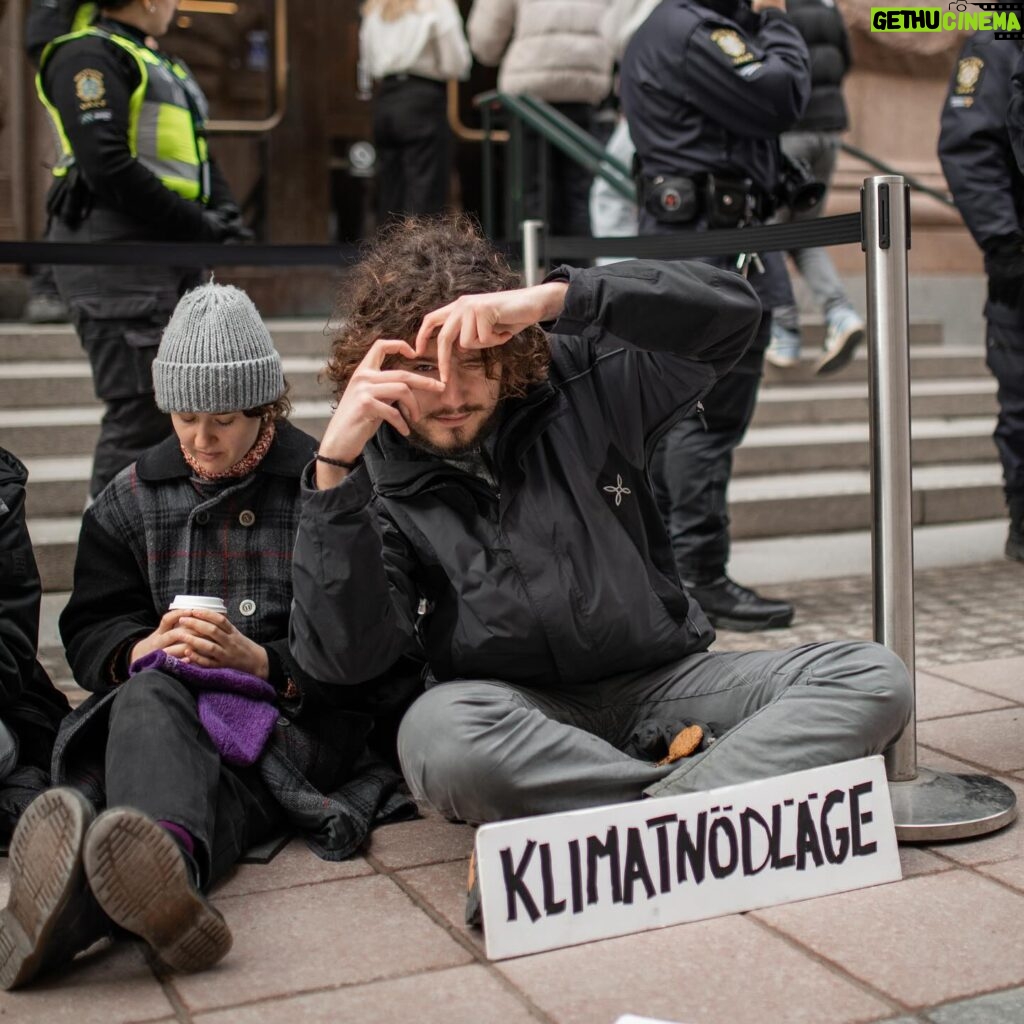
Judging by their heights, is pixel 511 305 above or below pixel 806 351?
above

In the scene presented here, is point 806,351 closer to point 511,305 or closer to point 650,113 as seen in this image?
point 650,113

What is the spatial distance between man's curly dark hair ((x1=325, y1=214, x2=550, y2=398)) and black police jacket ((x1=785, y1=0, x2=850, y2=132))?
4.05m

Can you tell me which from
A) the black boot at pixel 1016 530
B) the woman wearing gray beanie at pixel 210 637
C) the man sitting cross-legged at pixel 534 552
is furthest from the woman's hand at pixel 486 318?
the black boot at pixel 1016 530

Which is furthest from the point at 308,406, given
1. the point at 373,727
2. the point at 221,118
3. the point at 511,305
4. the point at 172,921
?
the point at 172,921

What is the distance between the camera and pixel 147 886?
2.24 metres

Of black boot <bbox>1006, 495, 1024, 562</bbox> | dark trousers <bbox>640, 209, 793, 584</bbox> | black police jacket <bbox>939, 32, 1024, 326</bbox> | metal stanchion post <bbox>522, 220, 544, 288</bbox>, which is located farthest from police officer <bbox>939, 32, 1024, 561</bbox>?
metal stanchion post <bbox>522, 220, 544, 288</bbox>

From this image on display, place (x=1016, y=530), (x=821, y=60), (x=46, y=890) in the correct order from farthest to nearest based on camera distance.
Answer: (x=821, y=60) → (x=1016, y=530) → (x=46, y=890)

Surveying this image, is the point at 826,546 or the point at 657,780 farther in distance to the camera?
the point at 826,546

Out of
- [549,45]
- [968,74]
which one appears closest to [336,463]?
[968,74]

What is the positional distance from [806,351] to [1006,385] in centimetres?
244

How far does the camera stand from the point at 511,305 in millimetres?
2621

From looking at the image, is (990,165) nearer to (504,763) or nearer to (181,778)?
(504,763)

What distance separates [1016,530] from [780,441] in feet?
4.28

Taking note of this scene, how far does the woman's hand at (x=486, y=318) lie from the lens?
8.50ft
